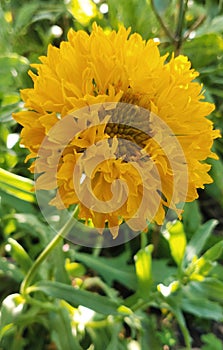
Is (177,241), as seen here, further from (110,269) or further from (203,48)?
(203,48)

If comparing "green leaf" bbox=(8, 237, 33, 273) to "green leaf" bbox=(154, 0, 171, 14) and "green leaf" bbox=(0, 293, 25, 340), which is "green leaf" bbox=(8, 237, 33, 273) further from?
"green leaf" bbox=(154, 0, 171, 14)

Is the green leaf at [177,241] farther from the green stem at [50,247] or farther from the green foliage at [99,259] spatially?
the green stem at [50,247]

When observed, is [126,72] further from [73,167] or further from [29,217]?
[29,217]

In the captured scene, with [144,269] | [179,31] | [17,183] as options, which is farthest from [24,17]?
[144,269]

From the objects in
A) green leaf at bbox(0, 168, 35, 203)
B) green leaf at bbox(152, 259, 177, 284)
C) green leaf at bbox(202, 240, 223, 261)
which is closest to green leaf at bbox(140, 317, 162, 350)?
green leaf at bbox(152, 259, 177, 284)

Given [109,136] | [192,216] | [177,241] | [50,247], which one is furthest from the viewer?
[192,216]
